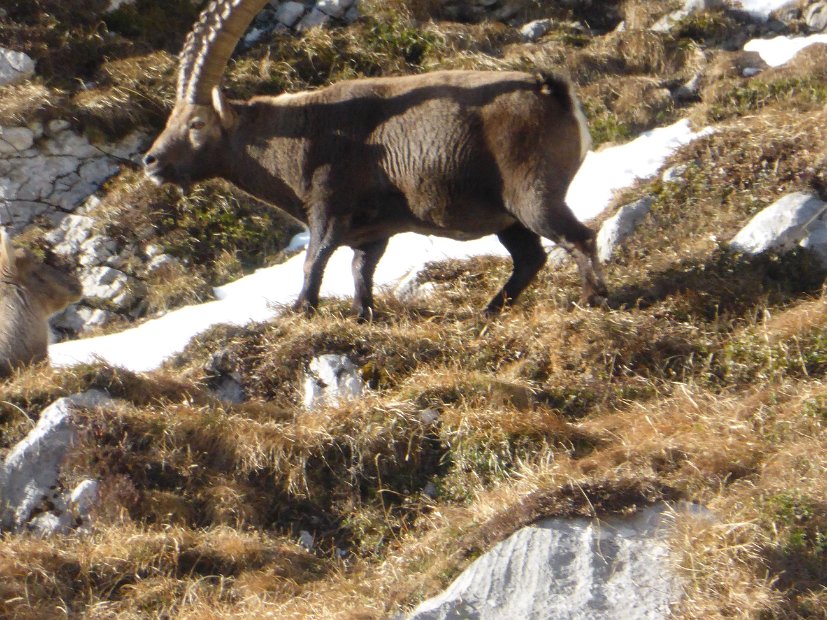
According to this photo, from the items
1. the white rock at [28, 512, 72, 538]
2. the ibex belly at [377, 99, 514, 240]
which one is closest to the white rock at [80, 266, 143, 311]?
the ibex belly at [377, 99, 514, 240]

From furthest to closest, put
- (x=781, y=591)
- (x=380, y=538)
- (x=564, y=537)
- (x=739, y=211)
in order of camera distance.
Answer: (x=739, y=211)
(x=380, y=538)
(x=564, y=537)
(x=781, y=591)

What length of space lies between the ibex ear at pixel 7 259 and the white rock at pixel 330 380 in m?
3.01

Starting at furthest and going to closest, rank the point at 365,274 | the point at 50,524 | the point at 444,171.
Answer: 1. the point at 365,274
2. the point at 444,171
3. the point at 50,524

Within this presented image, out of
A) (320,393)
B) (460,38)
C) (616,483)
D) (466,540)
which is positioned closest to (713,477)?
(616,483)

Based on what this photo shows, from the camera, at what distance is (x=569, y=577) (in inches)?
249

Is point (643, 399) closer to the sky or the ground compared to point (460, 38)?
closer to the ground

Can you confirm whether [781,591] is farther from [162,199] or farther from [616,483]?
[162,199]

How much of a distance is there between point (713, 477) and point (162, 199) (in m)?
8.52

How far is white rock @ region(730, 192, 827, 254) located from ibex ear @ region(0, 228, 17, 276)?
6308 mm

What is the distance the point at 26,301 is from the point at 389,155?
3.39 meters

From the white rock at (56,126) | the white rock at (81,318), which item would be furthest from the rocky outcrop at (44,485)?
the white rock at (56,126)

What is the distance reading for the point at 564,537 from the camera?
21.4ft

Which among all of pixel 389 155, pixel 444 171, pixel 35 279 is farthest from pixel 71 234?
pixel 444 171

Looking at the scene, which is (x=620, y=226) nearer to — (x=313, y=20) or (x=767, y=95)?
(x=767, y=95)
